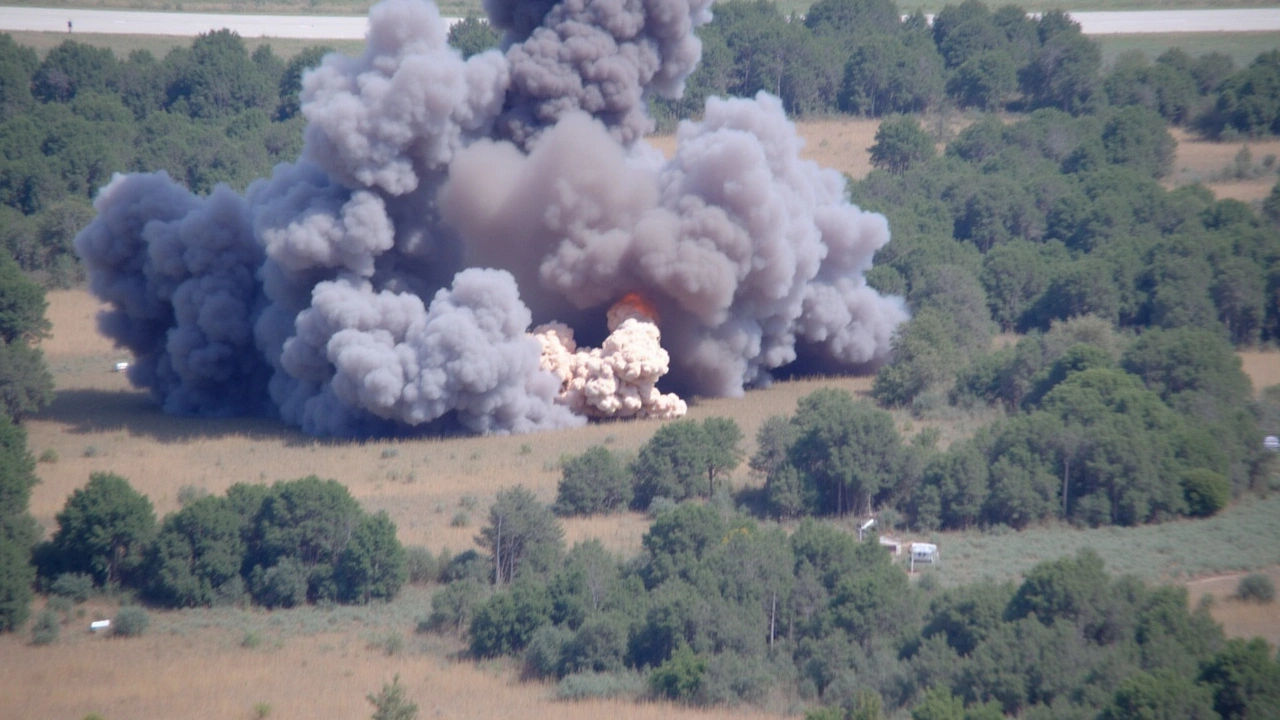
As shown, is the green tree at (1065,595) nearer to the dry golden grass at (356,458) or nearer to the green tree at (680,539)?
the green tree at (680,539)

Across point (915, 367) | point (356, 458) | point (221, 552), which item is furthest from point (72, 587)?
point (915, 367)

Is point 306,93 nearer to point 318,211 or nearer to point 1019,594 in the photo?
point 318,211

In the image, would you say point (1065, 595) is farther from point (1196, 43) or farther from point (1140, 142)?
point (1196, 43)

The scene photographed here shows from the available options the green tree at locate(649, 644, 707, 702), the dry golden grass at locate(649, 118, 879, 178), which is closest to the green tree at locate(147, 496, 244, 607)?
the green tree at locate(649, 644, 707, 702)

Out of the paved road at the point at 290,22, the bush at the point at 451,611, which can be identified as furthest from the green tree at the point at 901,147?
the bush at the point at 451,611

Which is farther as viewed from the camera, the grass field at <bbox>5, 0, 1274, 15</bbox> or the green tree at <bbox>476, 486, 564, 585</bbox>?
the grass field at <bbox>5, 0, 1274, 15</bbox>

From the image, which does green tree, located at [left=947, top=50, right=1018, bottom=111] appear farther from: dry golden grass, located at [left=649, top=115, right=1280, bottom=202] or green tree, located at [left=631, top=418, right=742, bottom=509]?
green tree, located at [left=631, top=418, right=742, bottom=509]
